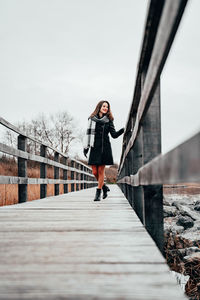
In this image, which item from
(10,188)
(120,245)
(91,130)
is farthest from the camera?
(10,188)

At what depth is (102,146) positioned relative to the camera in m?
5.00

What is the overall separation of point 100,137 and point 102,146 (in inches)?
5.4

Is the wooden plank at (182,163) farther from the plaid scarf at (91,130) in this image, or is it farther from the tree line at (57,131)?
the tree line at (57,131)

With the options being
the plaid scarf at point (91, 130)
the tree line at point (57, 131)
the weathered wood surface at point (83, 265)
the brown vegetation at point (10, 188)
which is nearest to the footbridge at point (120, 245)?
the weathered wood surface at point (83, 265)

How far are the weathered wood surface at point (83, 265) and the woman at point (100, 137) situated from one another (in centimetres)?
280

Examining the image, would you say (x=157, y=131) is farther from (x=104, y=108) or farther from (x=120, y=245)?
(x=104, y=108)

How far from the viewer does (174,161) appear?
102cm

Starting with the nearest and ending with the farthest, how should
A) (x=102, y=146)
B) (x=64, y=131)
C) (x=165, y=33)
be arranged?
(x=165, y=33)
(x=102, y=146)
(x=64, y=131)

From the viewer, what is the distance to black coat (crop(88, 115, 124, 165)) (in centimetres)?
495

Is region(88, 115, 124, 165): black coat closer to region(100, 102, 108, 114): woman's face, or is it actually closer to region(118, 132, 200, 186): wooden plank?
region(100, 102, 108, 114): woman's face

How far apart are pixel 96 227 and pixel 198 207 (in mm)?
9219

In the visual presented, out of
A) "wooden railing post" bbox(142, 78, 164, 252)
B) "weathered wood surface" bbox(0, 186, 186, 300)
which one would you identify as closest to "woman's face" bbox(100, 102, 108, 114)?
"wooden railing post" bbox(142, 78, 164, 252)

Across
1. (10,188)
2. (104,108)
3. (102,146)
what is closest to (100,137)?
(102,146)

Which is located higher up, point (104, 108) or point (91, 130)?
point (104, 108)
